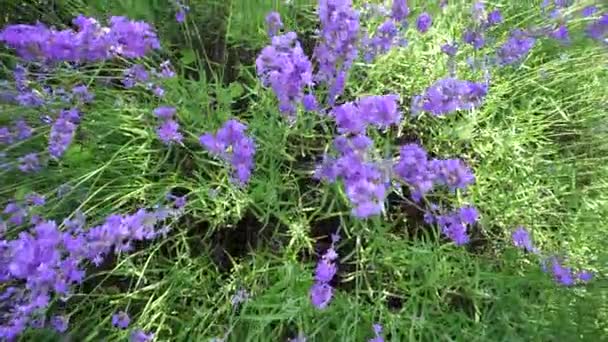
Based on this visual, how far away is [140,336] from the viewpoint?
54.8 inches

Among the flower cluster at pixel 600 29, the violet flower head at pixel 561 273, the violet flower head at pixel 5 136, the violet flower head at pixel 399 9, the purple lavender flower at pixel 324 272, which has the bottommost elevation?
the violet flower head at pixel 561 273

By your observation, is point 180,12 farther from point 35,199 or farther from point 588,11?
point 588,11

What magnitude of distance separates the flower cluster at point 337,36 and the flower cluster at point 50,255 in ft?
1.51

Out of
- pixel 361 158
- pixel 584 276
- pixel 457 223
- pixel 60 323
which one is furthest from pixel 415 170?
pixel 60 323

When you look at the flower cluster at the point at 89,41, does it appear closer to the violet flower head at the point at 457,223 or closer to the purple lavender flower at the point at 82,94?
the purple lavender flower at the point at 82,94

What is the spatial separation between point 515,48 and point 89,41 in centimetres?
99

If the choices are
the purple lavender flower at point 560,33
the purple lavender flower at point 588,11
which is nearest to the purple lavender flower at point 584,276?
the purple lavender flower at point 560,33

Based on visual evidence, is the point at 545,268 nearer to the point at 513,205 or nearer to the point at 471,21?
the point at 513,205

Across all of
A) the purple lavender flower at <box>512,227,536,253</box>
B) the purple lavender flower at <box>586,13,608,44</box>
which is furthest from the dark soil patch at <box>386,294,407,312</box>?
the purple lavender flower at <box>586,13,608,44</box>

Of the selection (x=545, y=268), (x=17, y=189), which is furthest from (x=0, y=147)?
(x=545, y=268)

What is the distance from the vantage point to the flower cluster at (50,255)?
1231 millimetres

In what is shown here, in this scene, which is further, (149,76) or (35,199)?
(149,76)

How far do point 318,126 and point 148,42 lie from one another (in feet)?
1.60

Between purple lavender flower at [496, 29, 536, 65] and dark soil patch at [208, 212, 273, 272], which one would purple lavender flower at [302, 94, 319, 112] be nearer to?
dark soil patch at [208, 212, 273, 272]
